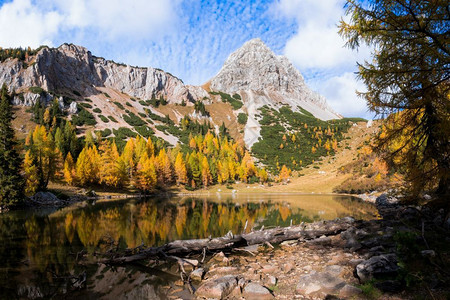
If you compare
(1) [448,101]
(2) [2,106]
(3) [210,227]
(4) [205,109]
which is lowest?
(3) [210,227]

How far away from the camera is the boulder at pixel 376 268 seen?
25.8 feet

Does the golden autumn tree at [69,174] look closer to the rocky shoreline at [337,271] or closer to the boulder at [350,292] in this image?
the rocky shoreline at [337,271]

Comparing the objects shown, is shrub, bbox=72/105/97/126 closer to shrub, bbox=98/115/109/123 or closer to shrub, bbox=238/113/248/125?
shrub, bbox=98/115/109/123

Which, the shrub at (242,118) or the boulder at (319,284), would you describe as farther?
the shrub at (242,118)

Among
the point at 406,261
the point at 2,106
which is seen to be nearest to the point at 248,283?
the point at 406,261

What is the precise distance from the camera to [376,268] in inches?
316

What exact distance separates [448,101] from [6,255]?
900 inches

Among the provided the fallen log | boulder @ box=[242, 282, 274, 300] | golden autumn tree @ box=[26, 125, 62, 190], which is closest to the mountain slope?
golden autumn tree @ box=[26, 125, 62, 190]

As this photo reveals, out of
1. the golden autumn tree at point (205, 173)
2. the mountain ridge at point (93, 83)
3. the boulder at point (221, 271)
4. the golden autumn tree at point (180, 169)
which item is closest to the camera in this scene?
the boulder at point (221, 271)

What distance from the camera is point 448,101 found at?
8.05m

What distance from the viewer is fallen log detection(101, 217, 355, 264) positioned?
41.5ft

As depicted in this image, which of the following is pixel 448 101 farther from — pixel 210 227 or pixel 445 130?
pixel 210 227

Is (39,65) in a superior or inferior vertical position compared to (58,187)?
superior

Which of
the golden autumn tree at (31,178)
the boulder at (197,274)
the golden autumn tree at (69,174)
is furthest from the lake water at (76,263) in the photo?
the golden autumn tree at (69,174)
